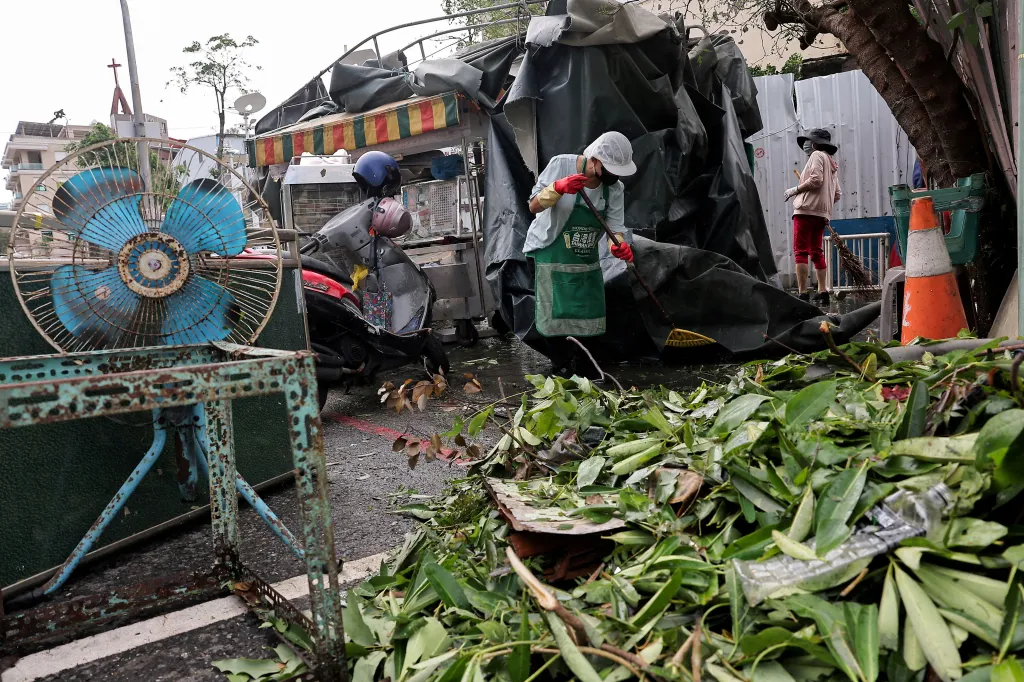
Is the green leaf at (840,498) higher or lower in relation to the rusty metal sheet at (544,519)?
higher

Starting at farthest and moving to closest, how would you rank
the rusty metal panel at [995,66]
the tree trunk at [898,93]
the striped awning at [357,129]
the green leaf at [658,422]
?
1. the striped awning at [357,129]
2. the tree trunk at [898,93]
3. the rusty metal panel at [995,66]
4. the green leaf at [658,422]

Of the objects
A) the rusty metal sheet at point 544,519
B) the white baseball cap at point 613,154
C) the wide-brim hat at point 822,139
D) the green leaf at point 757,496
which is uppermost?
the wide-brim hat at point 822,139

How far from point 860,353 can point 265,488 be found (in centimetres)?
292

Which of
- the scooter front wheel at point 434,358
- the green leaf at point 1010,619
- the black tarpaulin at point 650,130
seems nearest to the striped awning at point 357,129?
the black tarpaulin at point 650,130

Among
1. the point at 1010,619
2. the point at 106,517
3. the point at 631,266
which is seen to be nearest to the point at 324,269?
the point at 631,266

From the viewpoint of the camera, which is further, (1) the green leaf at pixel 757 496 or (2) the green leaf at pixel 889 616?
(1) the green leaf at pixel 757 496

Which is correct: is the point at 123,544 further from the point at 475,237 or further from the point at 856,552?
the point at 475,237

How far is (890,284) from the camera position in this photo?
16.9 feet

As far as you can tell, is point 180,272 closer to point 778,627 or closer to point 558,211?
point 778,627

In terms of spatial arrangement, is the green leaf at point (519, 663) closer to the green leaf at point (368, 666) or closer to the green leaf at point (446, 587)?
the green leaf at point (446, 587)

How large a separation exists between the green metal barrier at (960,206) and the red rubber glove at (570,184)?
2.12 m

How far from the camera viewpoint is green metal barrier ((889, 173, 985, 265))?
455 cm

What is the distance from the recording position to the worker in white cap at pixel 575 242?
19.8 ft

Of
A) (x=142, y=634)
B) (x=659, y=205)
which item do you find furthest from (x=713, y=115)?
(x=142, y=634)
